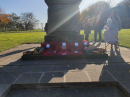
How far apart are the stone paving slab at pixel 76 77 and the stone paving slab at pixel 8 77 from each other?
4.41 ft

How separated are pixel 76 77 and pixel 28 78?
1.24 meters

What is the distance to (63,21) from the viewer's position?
18.9ft

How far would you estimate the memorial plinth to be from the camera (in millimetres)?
5547

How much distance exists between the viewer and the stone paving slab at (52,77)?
8.23 feet

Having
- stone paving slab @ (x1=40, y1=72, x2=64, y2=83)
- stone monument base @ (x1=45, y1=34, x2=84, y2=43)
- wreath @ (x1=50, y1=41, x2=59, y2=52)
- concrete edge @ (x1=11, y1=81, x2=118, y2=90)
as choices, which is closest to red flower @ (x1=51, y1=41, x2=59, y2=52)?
wreath @ (x1=50, y1=41, x2=59, y2=52)

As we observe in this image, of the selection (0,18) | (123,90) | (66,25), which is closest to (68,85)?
(123,90)

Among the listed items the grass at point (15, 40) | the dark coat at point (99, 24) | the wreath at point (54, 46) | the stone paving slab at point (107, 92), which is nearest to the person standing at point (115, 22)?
the dark coat at point (99, 24)

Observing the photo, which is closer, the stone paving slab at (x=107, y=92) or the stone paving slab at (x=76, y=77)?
the stone paving slab at (x=107, y=92)

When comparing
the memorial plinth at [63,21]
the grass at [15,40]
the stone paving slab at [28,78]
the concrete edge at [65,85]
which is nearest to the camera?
the concrete edge at [65,85]

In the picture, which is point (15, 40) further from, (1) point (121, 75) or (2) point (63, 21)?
(1) point (121, 75)

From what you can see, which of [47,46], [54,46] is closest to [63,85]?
[47,46]

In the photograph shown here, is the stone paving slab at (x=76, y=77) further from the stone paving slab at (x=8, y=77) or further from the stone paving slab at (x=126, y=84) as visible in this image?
the stone paving slab at (x=8, y=77)

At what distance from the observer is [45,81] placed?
8.22 ft

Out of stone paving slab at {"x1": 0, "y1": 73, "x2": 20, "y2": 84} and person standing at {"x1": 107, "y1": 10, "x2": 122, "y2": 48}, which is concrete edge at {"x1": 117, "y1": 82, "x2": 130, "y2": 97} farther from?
person standing at {"x1": 107, "y1": 10, "x2": 122, "y2": 48}
